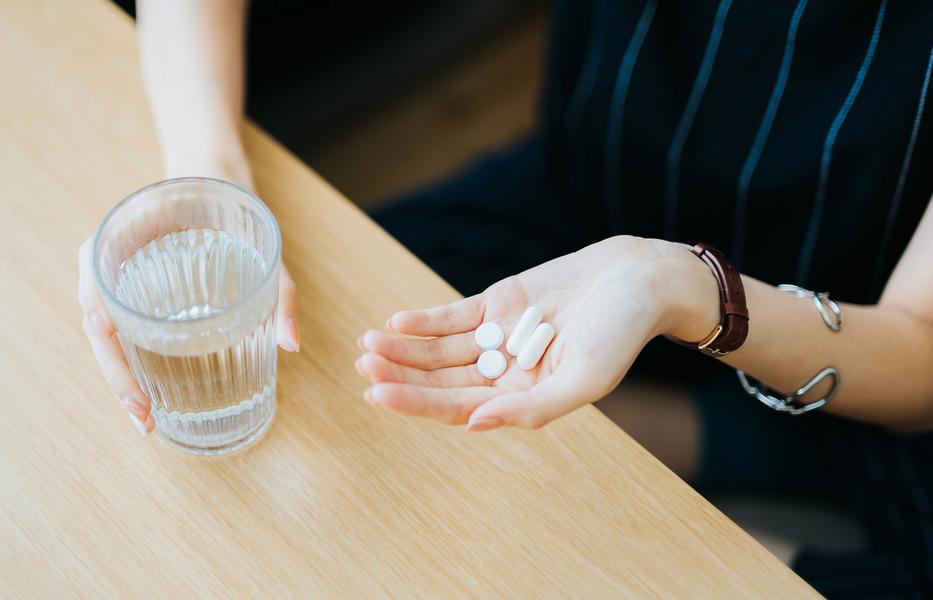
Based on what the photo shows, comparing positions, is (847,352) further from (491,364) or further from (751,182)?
(491,364)

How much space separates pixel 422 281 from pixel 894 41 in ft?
1.78

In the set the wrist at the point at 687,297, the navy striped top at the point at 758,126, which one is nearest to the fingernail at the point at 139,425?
the wrist at the point at 687,297

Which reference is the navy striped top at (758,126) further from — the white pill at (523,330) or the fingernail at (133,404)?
the fingernail at (133,404)

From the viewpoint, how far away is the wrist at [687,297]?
0.69m

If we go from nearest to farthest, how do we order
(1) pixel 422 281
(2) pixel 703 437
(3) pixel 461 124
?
(1) pixel 422 281 → (2) pixel 703 437 → (3) pixel 461 124

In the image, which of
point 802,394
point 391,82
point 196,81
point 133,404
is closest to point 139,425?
point 133,404

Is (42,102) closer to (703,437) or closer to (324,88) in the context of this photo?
(703,437)

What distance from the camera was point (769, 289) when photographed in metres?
0.79

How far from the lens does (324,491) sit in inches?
25.9

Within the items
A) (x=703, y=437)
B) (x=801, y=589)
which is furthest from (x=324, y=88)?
(x=801, y=589)

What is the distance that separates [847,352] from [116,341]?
0.66m

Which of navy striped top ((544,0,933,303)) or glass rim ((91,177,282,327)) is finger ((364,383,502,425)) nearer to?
glass rim ((91,177,282,327))

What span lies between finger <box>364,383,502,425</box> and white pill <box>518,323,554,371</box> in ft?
0.17

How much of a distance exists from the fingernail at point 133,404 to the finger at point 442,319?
197mm
